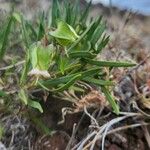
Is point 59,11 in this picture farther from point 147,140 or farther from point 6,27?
point 147,140

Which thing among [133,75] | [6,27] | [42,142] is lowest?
[42,142]

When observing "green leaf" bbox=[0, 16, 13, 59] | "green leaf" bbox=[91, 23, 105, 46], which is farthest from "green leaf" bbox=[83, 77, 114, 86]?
"green leaf" bbox=[0, 16, 13, 59]

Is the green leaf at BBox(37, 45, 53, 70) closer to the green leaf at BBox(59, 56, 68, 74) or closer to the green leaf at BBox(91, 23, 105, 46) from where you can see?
the green leaf at BBox(59, 56, 68, 74)

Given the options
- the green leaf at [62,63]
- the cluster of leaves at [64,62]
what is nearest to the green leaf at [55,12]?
the cluster of leaves at [64,62]

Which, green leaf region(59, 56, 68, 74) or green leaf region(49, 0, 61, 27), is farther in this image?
green leaf region(49, 0, 61, 27)

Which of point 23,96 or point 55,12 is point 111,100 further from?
point 55,12

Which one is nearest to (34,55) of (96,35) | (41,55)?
(41,55)

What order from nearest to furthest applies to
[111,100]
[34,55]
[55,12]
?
[34,55] < [111,100] < [55,12]

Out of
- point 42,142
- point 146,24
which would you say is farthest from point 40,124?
point 146,24

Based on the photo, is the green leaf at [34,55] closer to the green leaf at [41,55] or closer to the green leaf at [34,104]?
the green leaf at [41,55]
